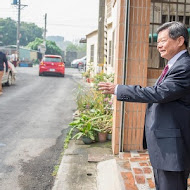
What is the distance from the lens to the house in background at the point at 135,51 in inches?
166

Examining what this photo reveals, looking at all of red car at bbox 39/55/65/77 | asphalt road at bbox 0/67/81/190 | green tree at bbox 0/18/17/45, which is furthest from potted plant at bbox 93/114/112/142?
green tree at bbox 0/18/17/45

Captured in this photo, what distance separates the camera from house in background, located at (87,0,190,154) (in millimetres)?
4227

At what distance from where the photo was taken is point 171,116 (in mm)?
2174

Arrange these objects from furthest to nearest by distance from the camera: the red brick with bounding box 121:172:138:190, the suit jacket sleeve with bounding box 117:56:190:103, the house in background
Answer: the house in background, the red brick with bounding box 121:172:138:190, the suit jacket sleeve with bounding box 117:56:190:103

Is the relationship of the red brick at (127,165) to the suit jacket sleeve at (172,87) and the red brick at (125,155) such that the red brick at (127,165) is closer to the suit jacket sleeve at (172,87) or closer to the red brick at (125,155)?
the red brick at (125,155)

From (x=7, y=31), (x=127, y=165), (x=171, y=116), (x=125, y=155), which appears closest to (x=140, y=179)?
(x=127, y=165)

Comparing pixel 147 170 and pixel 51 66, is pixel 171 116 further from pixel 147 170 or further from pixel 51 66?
pixel 51 66

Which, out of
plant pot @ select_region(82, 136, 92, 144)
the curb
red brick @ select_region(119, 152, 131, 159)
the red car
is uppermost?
the red car

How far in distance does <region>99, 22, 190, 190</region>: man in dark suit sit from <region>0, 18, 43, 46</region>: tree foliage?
6977 centimetres

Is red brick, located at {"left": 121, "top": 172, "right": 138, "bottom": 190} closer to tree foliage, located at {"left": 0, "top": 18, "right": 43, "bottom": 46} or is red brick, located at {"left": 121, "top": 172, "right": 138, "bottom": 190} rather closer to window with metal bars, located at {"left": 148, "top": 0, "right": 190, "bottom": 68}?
window with metal bars, located at {"left": 148, "top": 0, "right": 190, "bottom": 68}

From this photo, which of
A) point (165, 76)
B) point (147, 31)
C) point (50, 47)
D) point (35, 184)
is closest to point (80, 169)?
point (35, 184)

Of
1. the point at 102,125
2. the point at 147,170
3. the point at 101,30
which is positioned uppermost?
the point at 101,30

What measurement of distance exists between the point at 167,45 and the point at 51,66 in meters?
19.8

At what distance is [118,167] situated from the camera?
13.0 feet
